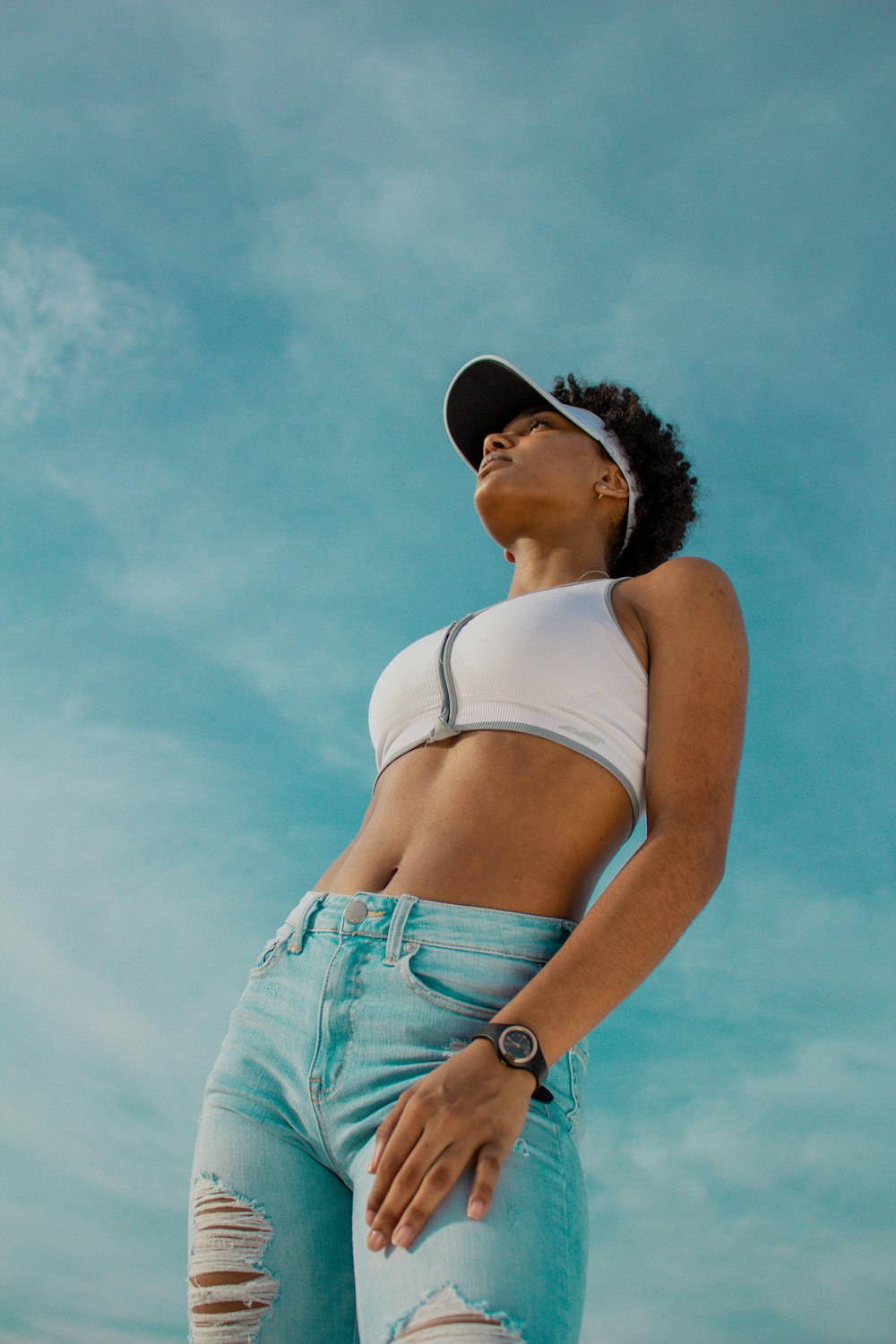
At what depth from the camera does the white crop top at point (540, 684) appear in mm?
2639

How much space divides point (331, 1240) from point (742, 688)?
5.10ft

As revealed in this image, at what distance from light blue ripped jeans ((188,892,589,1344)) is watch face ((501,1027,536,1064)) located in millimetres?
156

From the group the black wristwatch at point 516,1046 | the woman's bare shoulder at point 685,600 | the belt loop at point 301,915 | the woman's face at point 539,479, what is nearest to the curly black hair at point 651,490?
the woman's face at point 539,479

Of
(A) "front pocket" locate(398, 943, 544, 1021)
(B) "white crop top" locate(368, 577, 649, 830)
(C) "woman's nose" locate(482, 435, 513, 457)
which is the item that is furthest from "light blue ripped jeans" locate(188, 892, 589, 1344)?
(C) "woman's nose" locate(482, 435, 513, 457)

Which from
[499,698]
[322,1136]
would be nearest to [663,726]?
[499,698]

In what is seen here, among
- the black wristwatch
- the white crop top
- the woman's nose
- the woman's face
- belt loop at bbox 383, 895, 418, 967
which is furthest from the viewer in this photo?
the woman's nose

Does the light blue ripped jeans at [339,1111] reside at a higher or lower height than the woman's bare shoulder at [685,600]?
lower

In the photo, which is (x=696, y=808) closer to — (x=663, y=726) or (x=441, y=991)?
(x=663, y=726)

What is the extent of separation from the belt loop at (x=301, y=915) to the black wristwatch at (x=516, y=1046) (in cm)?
58

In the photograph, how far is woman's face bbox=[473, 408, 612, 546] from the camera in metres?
3.84

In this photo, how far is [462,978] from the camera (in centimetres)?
217

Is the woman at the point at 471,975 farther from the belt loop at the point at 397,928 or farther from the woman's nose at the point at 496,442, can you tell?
the woman's nose at the point at 496,442

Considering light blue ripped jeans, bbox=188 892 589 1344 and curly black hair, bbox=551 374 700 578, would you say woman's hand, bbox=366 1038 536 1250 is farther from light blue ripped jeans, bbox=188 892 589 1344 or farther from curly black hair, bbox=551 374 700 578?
curly black hair, bbox=551 374 700 578

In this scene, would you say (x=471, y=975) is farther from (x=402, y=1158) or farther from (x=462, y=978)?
(x=402, y=1158)
